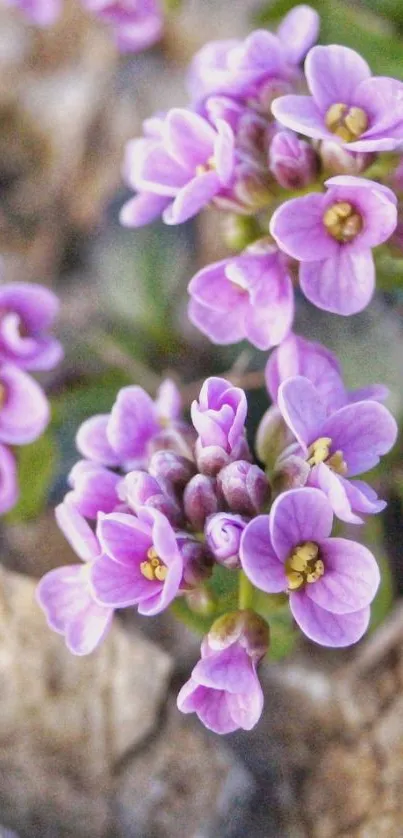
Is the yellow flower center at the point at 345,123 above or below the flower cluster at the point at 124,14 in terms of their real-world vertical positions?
above

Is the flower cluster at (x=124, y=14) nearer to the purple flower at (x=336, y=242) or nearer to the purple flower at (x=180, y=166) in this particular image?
the purple flower at (x=180, y=166)

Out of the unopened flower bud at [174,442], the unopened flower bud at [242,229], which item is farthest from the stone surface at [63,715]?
the unopened flower bud at [242,229]

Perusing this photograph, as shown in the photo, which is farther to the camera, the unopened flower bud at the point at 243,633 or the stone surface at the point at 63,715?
the stone surface at the point at 63,715

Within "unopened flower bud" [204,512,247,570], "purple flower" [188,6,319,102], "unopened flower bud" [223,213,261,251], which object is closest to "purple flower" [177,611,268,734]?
"unopened flower bud" [204,512,247,570]

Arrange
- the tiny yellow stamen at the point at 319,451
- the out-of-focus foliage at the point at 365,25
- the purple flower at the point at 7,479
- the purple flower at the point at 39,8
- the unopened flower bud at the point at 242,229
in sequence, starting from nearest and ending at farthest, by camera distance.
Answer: the tiny yellow stamen at the point at 319,451
the unopened flower bud at the point at 242,229
the purple flower at the point at 7,479
the out-of-focus foliage at the point at 365,25
the purple flower at the point at 39,8

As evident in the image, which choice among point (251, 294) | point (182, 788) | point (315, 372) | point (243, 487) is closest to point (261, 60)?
point (251, 294)

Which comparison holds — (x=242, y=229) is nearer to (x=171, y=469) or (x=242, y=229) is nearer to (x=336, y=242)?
(x=336, y=242)

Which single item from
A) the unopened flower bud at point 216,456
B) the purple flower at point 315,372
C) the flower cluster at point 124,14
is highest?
the flower cluster at point 124,14
